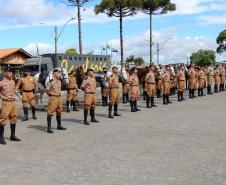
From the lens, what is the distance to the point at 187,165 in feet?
27.2

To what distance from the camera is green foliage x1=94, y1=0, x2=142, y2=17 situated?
1882 inches

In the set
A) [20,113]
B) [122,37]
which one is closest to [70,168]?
[20,113]

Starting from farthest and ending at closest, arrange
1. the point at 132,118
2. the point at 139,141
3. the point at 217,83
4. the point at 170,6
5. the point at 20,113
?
1. the point at 170,6
2. the point at 217,83
3. the point at 20,113
4. the point at 132,118
5. the point at 139,141

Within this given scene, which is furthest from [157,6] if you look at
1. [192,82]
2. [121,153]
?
[121,153]

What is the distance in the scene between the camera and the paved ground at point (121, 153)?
297 inches

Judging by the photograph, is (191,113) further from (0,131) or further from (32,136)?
(0,131)

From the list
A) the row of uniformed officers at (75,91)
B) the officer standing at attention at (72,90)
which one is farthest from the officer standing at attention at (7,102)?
the officer standing at attention at (72,90)

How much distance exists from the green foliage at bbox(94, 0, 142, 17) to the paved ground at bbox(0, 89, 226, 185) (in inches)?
1330

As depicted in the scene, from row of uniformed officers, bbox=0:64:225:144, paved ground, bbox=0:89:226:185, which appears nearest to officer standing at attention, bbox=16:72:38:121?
row of uniformed officers, bbox=0:64:225:144

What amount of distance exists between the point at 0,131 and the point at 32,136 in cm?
121

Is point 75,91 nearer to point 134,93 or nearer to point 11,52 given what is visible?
point 134,93

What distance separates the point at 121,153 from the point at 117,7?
4024 centimetres

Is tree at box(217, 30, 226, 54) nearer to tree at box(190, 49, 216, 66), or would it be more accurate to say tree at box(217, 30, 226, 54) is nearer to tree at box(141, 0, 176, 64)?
tree at box(190, 49, 216, 66)

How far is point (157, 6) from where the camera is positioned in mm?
54625
